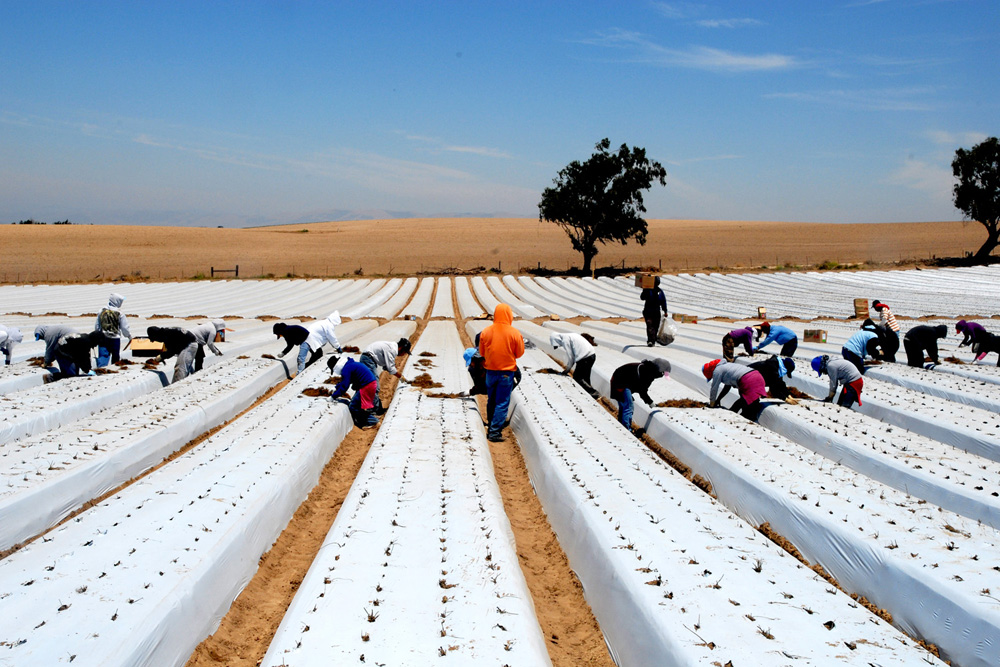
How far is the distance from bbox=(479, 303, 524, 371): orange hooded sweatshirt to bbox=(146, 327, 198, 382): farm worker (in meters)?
5.65

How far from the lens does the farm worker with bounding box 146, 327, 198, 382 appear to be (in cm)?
1038

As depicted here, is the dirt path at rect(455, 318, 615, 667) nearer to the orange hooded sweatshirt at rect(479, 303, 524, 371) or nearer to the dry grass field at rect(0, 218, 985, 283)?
the orange hooded sweatshirt at rect(479, 303, 524, 371)

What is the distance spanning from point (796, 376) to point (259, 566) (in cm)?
879

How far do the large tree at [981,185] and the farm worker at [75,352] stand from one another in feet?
158

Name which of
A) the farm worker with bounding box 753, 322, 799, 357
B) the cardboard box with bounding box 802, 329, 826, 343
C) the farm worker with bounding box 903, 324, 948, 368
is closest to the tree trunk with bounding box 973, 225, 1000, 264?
the cardboard box with bounding box 802, 329, 826, 343

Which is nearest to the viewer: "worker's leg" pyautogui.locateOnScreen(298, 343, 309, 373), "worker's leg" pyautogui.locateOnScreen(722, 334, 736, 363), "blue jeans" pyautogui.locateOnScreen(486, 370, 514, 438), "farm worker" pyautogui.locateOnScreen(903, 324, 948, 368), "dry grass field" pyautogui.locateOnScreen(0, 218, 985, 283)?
"blue jeans" pyautogui.locateOnScreen(486, 370, 514, 438)

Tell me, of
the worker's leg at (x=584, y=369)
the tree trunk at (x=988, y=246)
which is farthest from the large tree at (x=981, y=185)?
the worker's leg at (x=584, y=369)

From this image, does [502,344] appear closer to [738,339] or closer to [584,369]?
[584,369]

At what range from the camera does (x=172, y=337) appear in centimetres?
1043

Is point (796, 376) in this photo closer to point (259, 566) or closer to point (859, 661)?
point (859, 661)

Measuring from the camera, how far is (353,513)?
4.96 metres

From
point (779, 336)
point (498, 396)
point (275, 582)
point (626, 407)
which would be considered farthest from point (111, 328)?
point (779, 336)

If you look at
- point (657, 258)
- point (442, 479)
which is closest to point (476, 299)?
point (442, 479)

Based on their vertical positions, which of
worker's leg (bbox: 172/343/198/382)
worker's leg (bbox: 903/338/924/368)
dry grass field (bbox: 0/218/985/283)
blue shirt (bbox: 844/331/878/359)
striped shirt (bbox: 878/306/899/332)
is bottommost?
worker's leg (bbox: 172/343/198/382)
